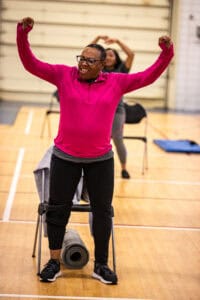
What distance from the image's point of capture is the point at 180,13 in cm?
1700

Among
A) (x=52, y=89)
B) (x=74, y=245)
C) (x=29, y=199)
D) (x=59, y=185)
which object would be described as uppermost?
(x=59, y=185)

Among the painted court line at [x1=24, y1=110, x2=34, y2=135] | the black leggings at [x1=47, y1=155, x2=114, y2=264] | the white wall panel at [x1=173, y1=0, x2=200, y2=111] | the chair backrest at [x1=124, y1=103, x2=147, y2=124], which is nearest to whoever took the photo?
the black leggings at [x1=47, y1=155, x2=114, y2=264]

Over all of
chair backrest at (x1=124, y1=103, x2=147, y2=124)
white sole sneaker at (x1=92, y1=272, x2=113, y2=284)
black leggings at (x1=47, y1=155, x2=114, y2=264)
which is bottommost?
chair backrest at (x1=124, y1=103, x2=147, y2=124)

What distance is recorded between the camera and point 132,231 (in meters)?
5.87

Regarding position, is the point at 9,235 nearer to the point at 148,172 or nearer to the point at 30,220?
the point at 30,220

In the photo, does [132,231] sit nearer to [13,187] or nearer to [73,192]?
[73,192]

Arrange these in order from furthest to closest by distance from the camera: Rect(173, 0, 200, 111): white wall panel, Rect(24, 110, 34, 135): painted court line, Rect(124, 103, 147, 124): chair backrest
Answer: Rect(173, 0, 200, 111): white wall panel < Rect(24, 110, 34, 135): painted court line < Rect(124, 103, 147, 124): chair backrest

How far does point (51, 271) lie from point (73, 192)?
57 centimetres

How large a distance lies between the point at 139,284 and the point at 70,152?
1034mm

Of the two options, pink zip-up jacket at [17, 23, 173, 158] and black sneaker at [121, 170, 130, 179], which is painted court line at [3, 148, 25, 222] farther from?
pink zip-up jacket at [17, 23, 173, 158]

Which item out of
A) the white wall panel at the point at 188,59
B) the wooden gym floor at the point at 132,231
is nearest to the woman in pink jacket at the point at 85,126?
the wooden gym floor at the point at 132,231

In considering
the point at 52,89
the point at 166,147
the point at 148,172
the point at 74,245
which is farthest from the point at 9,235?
the point at 52,89

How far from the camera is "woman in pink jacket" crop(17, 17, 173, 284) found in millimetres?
4199

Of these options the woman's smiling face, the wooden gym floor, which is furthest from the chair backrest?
the woman's smiling face
